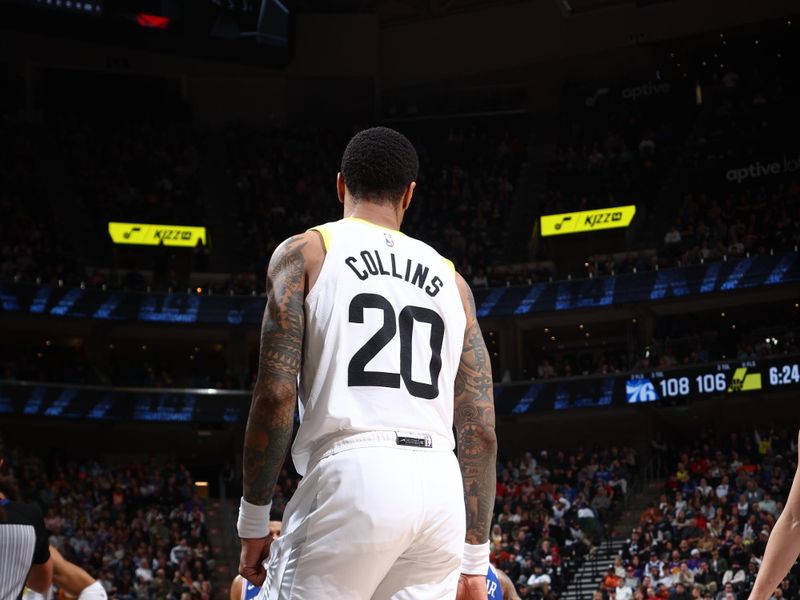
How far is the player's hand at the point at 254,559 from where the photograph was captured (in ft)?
12.1

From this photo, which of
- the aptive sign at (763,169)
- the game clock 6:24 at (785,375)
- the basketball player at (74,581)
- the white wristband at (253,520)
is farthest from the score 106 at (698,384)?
the white wristband at (253,520)

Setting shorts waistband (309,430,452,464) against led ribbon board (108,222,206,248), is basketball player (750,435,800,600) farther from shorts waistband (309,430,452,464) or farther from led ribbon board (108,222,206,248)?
led ribbon board (108,222,206,248)

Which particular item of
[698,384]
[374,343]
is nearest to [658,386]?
[698,384]

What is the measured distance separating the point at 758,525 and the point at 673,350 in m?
11.8

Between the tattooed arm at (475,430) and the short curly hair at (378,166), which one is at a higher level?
the short curly hair at (378,166)

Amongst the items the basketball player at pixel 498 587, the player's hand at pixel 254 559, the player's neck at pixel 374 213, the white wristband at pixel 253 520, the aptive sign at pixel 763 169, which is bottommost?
the basketball player at pixel 498 587

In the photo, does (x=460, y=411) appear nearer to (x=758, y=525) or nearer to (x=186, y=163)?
(x=758, y=525)

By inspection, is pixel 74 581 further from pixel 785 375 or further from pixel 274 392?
pixel 785 375

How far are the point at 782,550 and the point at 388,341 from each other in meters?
1.45

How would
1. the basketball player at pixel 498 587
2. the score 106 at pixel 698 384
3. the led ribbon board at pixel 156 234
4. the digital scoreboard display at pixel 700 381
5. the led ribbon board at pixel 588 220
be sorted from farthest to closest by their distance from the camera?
the led ribbon board at pixel 156 234, the led ribbon board at pixel 588 220, the score 106 at pixel 698 384, the digital scoreboard display at pixel 700 381, the basketball player at pixel 498 587

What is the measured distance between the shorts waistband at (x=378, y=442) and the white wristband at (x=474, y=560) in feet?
1.35

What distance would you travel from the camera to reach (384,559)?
351 cm

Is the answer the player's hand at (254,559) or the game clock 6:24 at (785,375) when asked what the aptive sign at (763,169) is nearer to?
the game clock 6:24 at (785,375)

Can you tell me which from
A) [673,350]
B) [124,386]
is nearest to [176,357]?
[124,386]
